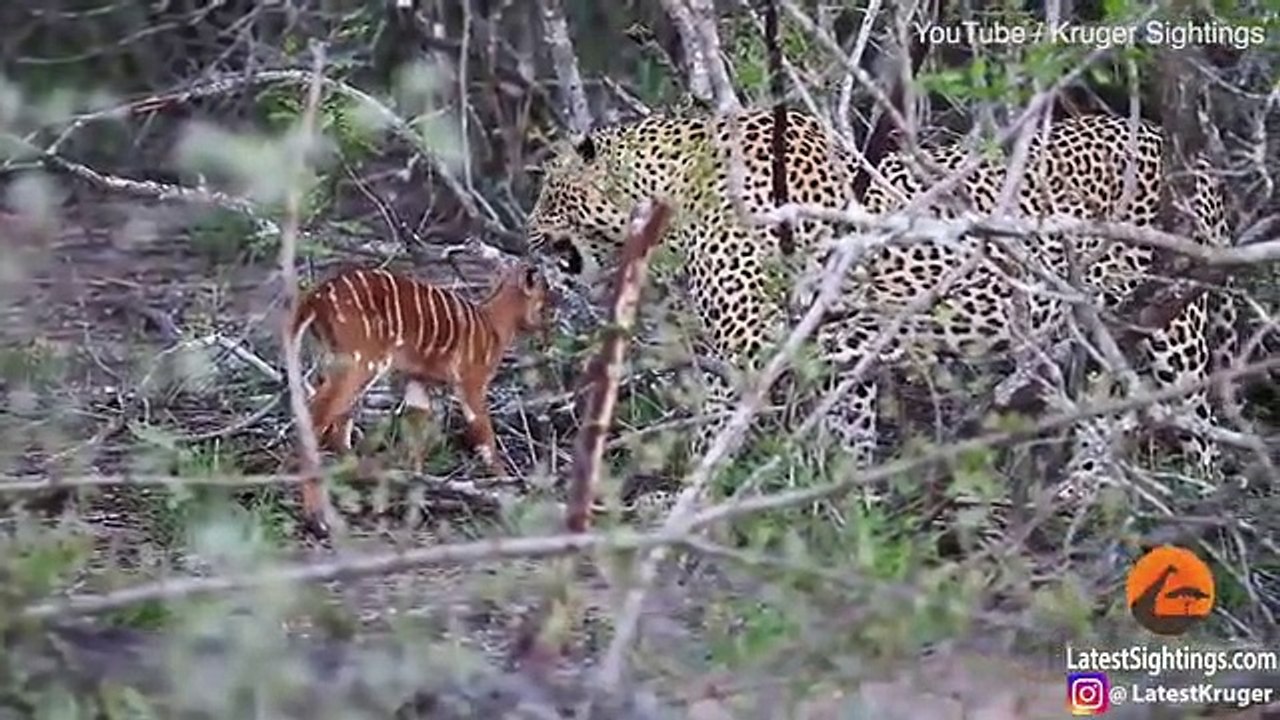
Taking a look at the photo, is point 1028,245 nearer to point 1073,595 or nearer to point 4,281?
point 1073,595

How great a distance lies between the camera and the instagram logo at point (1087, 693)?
4.00m

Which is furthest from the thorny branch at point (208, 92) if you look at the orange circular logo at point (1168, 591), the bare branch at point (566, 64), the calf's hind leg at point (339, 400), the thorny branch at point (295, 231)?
the orange circular logo at point (1168, 591)

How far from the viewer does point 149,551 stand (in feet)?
18.2

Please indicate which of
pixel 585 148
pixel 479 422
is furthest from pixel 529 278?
pixel 479 422

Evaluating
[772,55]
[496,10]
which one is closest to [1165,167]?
[772,55]

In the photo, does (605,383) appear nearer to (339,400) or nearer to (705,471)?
(705,471)

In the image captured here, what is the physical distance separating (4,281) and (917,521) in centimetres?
175

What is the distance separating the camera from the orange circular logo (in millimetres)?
4430

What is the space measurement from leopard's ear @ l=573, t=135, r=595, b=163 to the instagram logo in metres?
2.94

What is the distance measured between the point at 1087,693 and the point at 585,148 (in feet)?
9.87

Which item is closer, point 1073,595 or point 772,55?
point 1073,595

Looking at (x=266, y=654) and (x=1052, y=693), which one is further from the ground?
(x=266, y=654)

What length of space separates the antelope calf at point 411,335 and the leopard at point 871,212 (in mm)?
281

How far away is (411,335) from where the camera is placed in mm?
6375
